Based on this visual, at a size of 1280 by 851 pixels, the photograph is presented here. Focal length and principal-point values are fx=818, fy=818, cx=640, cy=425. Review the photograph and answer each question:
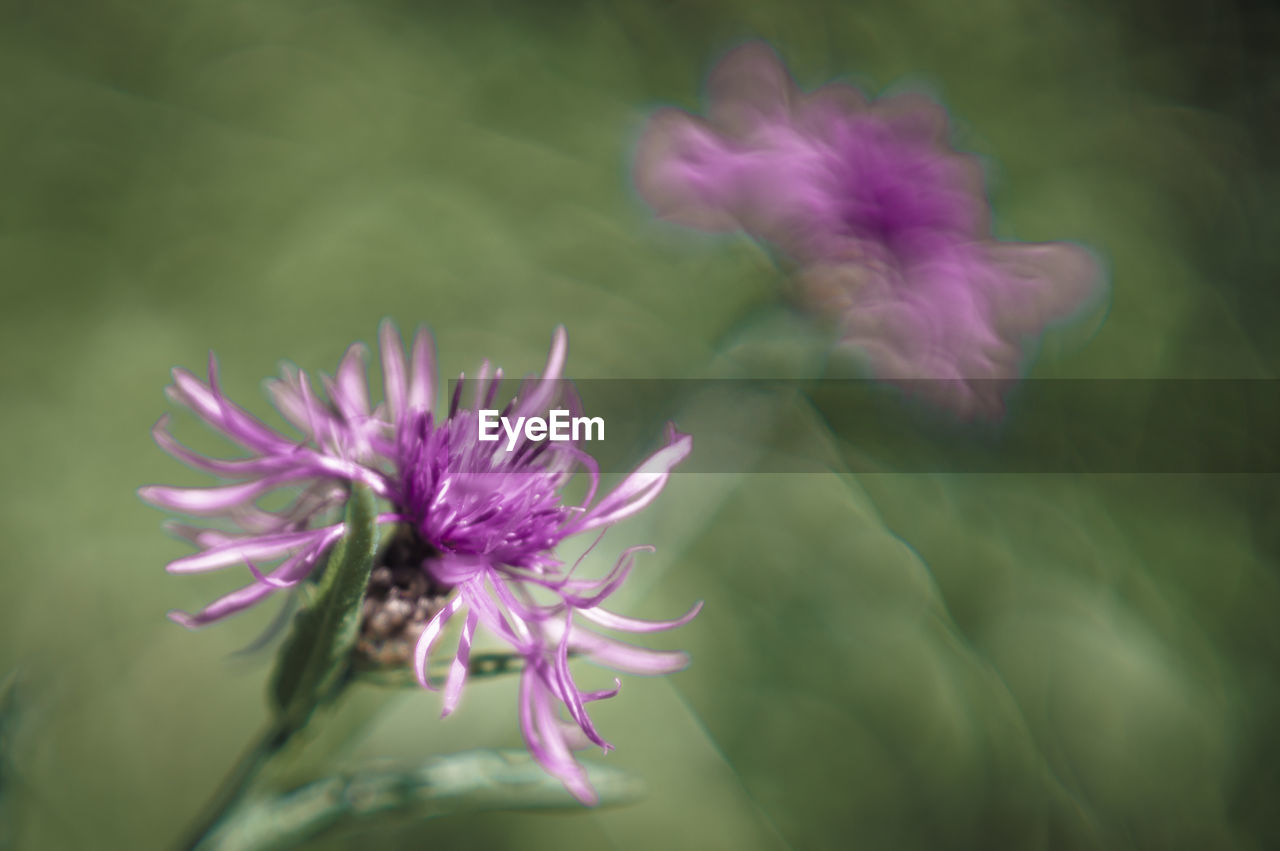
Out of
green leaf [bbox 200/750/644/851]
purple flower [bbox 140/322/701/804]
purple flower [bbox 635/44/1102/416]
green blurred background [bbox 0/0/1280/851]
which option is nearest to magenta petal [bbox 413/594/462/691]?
purple flower [bbox 140/322/701/804]

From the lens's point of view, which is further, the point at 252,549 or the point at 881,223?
the point at 881,223

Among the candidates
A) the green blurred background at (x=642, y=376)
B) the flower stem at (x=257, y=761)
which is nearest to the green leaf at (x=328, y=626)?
the flower stem at (x=257, y=761)

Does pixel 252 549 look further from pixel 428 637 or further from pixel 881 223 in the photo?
pixel 881 223

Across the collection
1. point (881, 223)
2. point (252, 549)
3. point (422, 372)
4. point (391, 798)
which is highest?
point (881, 223)

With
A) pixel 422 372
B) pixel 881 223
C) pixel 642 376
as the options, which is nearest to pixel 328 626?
pixel 422 372

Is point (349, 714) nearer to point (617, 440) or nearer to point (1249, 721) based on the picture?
point (617, 440)

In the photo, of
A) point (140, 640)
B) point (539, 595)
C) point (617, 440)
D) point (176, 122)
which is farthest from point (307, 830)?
point (176, 122)
